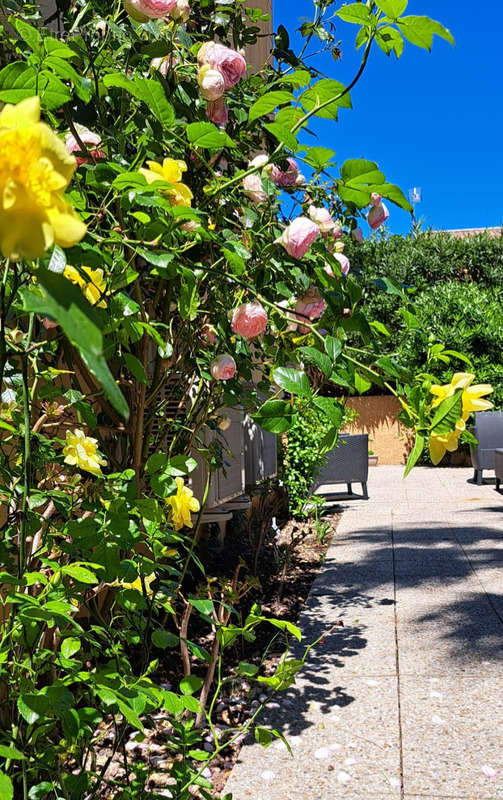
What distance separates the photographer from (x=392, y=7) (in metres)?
0.90

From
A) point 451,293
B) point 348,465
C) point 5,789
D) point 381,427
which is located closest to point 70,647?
point 5,789

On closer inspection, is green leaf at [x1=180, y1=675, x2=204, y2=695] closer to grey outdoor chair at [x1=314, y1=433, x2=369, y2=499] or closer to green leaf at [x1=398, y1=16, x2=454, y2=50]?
green leaf at [x1=398, y1=16, x2=454, y2=50]

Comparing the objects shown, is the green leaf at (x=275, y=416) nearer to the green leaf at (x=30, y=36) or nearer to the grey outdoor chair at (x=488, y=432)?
the green leaf at (x=30, y=36)

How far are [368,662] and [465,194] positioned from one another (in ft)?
77.5

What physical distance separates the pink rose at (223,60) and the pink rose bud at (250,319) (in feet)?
1.35

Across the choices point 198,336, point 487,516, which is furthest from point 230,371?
point 487,516

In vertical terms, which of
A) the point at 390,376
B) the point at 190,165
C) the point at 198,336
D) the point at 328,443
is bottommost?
the point at 328,443

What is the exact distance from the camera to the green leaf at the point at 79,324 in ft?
1.25

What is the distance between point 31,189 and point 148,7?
80cm

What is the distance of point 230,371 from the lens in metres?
1.70

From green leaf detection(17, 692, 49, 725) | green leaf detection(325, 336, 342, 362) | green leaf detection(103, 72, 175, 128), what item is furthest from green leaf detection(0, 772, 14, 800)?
green leaf detection(103, 72, 175, 128)

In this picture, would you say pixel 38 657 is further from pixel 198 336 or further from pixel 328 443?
pixel 198 336

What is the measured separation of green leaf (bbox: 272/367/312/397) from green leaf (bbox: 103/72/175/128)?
421mm

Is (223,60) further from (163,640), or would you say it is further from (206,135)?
(163,640)
